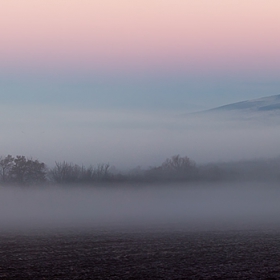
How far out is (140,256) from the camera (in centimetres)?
2730

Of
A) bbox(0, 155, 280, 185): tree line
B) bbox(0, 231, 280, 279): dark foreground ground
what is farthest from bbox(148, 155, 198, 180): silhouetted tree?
bbox(0, 231, 280, 279): dark foreground ground

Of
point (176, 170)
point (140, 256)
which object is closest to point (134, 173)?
point (176, 170)

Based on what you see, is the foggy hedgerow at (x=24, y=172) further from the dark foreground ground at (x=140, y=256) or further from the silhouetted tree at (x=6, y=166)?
the dark foreground ground at (x=140, y=256)

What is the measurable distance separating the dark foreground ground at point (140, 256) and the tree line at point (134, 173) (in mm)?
61154

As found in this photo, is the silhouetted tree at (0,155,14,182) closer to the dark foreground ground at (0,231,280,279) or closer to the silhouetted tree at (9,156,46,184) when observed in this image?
the silhouetted tree at (9,156,46,184)

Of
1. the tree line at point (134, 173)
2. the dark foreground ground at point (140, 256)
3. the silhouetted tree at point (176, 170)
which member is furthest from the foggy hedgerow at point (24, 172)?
the dark foreground ground at point (140, 256)

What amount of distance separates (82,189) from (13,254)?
76377mm

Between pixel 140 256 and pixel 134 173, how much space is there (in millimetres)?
86154

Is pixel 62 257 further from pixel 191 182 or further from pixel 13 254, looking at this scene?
pixel 191 182

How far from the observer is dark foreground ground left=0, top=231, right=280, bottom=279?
23.2 m

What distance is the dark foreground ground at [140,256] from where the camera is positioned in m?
23.2

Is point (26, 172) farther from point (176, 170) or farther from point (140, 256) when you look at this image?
point (140, 256)

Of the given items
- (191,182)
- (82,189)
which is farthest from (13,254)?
(191,182)

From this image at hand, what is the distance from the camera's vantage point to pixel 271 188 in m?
120
